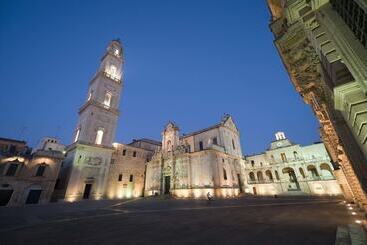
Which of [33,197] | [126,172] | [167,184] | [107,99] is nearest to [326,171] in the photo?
[167,184]

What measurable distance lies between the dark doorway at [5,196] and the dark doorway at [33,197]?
1864mm

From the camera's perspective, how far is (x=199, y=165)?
28781 millimetres

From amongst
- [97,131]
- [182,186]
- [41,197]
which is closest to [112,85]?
[97,131]

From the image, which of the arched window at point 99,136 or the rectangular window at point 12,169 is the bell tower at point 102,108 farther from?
the rectangular window at point 12,169

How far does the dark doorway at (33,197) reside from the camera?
71.0 ft

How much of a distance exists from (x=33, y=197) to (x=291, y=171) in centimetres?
4758

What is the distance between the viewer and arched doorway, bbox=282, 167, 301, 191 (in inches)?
1382

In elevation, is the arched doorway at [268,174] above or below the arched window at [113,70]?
below

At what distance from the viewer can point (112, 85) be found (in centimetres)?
3603

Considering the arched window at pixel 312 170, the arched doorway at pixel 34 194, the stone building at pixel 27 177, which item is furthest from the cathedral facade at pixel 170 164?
the arched doorway at pixel 34 194

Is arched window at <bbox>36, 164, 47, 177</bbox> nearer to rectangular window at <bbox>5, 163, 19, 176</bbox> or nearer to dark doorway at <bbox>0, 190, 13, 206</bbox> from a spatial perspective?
rectangular window at <bbox>5, 163, 19, 176</bbox>

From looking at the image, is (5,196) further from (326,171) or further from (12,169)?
(326,171)

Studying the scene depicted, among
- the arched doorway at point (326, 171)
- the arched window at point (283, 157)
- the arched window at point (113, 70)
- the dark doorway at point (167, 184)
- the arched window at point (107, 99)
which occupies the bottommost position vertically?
the dark doorway at point (167, 184)

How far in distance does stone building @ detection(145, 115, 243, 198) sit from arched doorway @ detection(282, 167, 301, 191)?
38.4 ft
